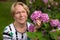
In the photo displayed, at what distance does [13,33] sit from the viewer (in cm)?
343

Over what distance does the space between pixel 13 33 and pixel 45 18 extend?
1510 mm

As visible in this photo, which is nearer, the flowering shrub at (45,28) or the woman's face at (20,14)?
the flowering shrub at (45,28)

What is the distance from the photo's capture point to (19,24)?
3.40 meters

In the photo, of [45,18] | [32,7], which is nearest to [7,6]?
[32,7]

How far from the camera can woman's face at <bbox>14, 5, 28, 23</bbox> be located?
322 centimetres

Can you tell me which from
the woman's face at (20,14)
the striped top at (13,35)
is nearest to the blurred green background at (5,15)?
the striped top at (13,35)

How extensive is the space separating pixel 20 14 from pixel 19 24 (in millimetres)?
198

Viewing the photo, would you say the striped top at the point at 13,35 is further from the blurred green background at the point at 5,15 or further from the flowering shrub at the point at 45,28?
the blurred green background at the point at 5,15

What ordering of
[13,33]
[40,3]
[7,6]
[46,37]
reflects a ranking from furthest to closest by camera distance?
[7,6] < [13,33] < [40,3] < [46,37]

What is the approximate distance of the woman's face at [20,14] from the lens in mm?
3218

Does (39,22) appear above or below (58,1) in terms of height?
below

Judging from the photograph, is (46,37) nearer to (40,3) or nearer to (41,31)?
(41,31)

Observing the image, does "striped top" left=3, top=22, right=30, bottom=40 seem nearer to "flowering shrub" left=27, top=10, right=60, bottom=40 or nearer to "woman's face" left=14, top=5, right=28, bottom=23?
"woman's face" left=14, top=5, right=28, bottom=23

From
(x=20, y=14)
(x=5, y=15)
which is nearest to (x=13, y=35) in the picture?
(x=20, y=14)
